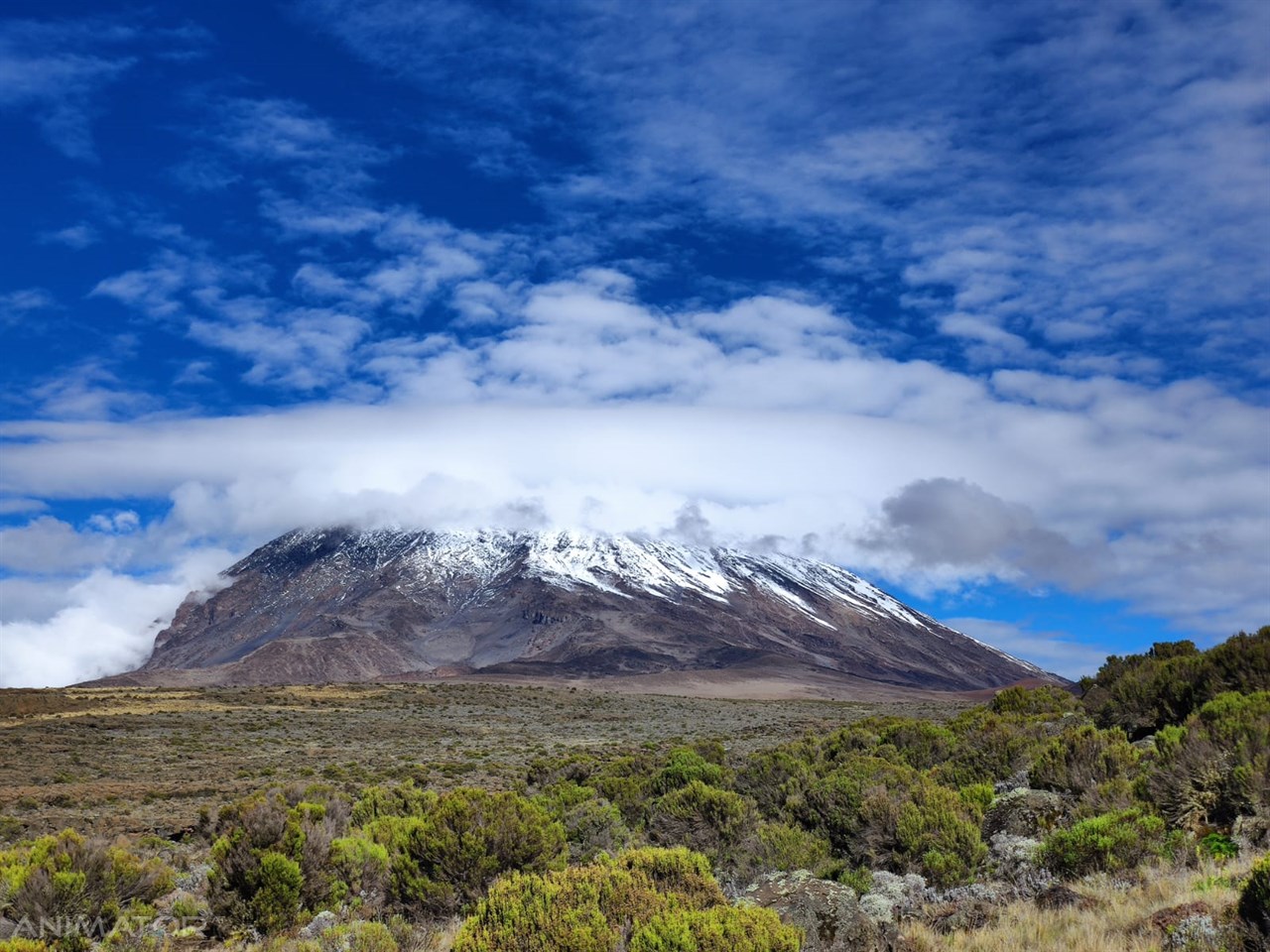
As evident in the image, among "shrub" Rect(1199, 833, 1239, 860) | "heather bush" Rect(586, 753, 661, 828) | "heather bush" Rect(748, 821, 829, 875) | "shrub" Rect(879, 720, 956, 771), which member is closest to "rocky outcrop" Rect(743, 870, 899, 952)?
"heather bush" Rect(748, 821, 829, 875)

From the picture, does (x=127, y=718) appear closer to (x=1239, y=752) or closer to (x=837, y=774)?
(x=837, y=774)

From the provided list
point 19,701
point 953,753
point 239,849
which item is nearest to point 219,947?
point 239,849

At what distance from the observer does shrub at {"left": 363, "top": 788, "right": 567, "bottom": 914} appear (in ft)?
38.1

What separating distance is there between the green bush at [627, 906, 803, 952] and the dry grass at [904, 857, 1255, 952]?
213 centimetres

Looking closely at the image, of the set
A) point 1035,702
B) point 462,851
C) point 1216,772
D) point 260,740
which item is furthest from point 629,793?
point 260,740

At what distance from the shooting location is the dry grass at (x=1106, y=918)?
7391mm

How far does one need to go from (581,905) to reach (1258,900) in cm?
551

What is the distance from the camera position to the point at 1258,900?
6.79m

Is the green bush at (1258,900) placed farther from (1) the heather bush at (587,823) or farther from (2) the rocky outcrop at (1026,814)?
(1) the heather bush at (587,823)

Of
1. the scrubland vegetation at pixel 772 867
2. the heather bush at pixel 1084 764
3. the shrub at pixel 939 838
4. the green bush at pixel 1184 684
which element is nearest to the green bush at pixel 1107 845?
the scrubland vegetation at pixel 772 867

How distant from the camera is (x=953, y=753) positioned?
64.2ft

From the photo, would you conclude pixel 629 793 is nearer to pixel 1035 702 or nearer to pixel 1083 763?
pixel 1083 763

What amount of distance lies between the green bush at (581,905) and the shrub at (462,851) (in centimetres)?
415

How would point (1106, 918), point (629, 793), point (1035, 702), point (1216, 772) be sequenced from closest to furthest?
point (1106, 918)
point (1216, 772)
point (629, 793)
point (1035, 702)
